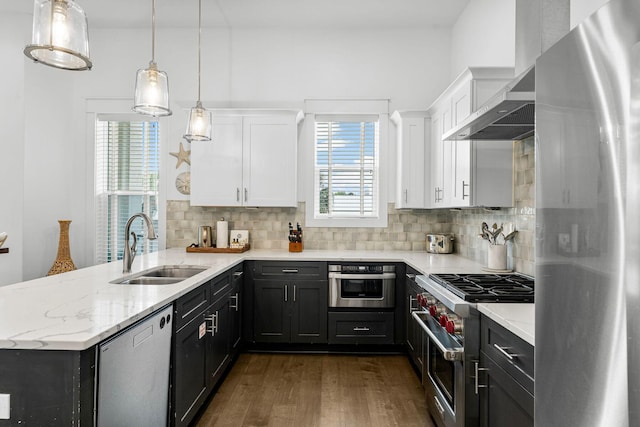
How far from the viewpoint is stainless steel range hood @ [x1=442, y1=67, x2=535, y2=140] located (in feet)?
5.46

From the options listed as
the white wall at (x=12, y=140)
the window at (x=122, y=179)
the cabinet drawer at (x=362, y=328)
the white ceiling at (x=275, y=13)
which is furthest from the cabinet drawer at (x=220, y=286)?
the white ceiling at (x=275, y=13)

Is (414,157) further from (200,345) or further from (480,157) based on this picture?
(200,345)

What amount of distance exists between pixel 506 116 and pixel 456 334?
3.83ft

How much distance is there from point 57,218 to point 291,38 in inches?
127

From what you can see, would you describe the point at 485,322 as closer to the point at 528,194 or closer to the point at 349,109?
the point at 528,194

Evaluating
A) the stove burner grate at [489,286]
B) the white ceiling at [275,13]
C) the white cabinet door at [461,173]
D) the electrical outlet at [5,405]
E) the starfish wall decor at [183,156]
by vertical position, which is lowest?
the electrical outlet at [5,405]

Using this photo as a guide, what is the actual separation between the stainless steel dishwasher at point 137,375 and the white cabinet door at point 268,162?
7.29 feet

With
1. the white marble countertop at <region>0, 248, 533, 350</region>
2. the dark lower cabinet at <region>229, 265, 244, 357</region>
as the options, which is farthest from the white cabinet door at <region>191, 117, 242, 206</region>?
the white marble countertop at <region>0, 248, 533, 350</region>

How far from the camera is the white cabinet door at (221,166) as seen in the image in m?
4.23

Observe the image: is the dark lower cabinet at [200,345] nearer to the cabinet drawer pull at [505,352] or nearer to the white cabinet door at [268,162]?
the white cabinet door at [268,162]

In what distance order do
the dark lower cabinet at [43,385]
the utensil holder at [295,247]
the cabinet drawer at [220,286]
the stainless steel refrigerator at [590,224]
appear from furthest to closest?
the utensil holder at [295,247], the cabinet drawer at [220,286], the dark lower cabinet at [43,385], the stainless steel refrigerator at [590,224]

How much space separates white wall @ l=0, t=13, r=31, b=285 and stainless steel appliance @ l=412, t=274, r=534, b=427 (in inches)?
153

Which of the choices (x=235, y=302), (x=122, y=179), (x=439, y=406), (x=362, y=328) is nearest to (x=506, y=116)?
(x=439, y=406)

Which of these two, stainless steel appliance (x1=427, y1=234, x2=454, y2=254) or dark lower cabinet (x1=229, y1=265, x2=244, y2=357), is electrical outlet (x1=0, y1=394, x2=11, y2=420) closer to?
dark lower cabinet (x1=229, y1=265, x2=244, y2=357)
